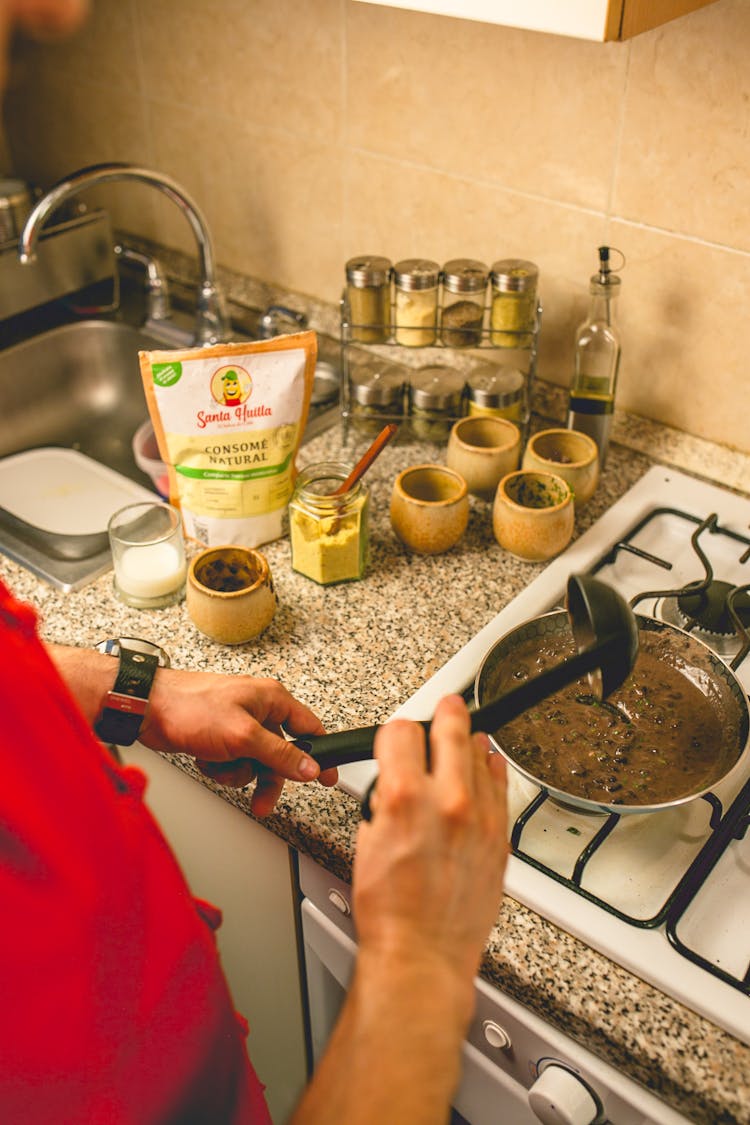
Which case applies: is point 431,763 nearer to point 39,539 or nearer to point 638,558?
point 638,558

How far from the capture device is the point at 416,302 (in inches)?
49.1

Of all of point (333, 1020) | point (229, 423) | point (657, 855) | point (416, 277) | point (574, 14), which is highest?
point (574, 14)

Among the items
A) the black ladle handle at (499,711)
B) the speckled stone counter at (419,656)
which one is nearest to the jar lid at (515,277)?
the speckled stone counter at (419,656)

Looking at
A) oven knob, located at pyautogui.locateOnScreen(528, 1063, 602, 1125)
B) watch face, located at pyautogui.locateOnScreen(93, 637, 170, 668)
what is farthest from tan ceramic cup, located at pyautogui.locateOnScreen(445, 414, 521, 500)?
oven knob, located at pyautogui.locateOnScreen(528, 1063, 602, 1125)

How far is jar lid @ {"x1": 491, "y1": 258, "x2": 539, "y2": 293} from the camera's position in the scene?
3.92ft

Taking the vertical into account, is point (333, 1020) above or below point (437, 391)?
below

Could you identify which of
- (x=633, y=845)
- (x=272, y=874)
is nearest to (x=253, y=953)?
(x=272, y=874)

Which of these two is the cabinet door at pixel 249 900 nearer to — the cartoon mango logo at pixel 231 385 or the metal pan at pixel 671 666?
the metal pan at pixel 671 666

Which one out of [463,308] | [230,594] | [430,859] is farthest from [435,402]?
[430,859]

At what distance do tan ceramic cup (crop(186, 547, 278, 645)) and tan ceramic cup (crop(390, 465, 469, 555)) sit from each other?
0.18m

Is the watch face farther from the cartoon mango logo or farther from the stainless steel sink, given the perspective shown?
the stainless steel sink

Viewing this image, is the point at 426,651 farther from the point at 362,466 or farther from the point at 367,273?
the point at 367,273

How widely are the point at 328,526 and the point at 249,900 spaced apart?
1.36ft

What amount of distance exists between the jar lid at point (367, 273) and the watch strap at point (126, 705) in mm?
592
